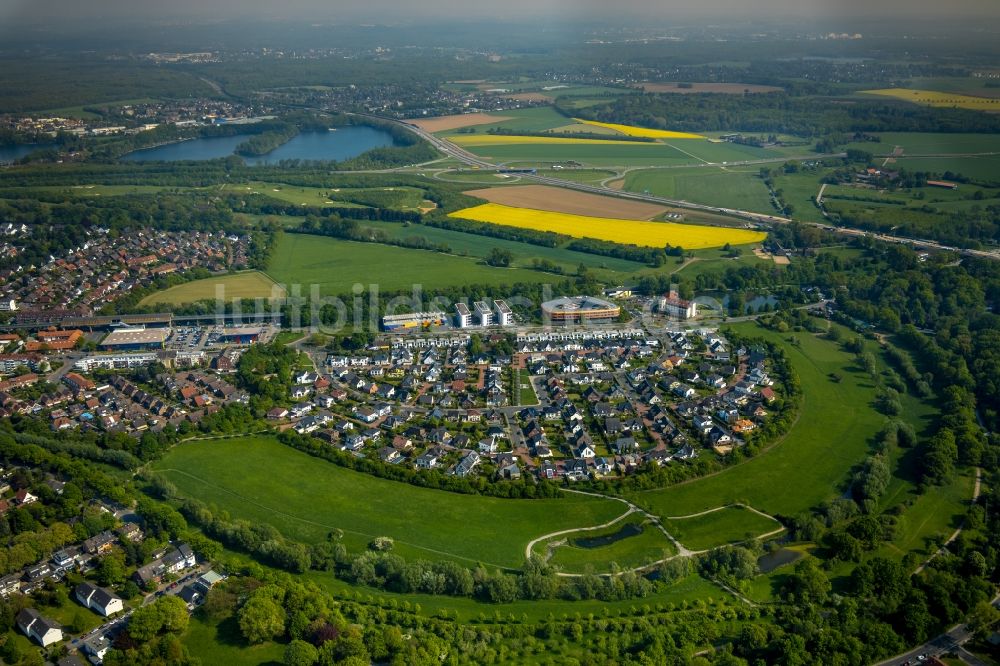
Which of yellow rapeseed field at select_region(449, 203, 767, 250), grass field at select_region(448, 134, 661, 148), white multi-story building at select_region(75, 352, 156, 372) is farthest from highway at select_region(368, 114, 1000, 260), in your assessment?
white multi-story building at select_region(75, 352, 156, 372)

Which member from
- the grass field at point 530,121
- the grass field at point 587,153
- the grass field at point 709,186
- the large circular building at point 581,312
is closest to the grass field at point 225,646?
the large circular building at point 581,312

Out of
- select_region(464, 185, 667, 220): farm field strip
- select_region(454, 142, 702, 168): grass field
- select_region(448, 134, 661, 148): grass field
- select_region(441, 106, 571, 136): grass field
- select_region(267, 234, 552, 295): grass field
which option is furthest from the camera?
select_region(441, 106, 571, 136): grass field

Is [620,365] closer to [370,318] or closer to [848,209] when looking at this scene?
[370,318]

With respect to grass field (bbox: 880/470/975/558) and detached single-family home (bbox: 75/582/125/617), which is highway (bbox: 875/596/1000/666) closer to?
grass field (bbox: 880/470/975/558)

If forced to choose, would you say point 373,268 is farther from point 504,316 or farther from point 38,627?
point 38,627

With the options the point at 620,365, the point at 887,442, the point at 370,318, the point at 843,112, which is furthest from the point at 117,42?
the point at 887,442

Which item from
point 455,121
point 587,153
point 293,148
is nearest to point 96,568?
point 587,153
